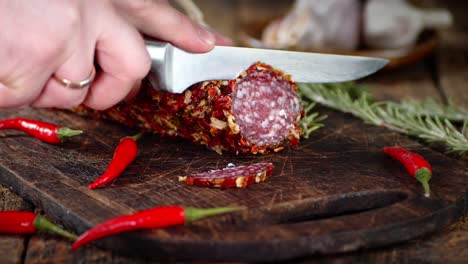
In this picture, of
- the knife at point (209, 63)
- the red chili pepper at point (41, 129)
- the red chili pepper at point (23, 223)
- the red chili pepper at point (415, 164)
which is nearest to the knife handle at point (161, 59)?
the knife at point (209, 63)

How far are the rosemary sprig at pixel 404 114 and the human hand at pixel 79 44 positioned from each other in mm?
970

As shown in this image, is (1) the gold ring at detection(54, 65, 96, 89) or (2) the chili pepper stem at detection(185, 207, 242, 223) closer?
(2) the chili pepper stem at detection(185, 207, 242, 223)

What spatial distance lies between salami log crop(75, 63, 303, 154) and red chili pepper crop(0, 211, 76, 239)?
31.2 inches

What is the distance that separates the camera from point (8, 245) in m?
2.31

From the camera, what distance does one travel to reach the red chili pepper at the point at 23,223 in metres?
2.30

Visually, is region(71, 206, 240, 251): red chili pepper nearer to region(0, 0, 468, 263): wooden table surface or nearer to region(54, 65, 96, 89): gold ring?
region(0, 0, 468, 263): wooden table surface

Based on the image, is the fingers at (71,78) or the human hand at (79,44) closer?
the human hand at (79,44)

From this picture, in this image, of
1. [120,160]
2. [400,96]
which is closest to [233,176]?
[120,160]

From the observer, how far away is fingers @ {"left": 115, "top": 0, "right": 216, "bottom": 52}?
2.52 metres

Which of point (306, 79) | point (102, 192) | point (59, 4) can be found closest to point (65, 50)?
point (59, 4)

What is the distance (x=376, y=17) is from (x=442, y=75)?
2.17ft

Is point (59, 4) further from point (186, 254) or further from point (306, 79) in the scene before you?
point (306, 79)

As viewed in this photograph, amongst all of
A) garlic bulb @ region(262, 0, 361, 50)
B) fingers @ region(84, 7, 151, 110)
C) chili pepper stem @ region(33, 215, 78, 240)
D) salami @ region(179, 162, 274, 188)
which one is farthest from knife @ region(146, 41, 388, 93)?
garlic bulb @ region(262, 0, 361, 50)

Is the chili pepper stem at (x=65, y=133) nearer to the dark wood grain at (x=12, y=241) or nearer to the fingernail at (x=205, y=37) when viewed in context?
Result: the dark wood grain at (x=12, y=241)
